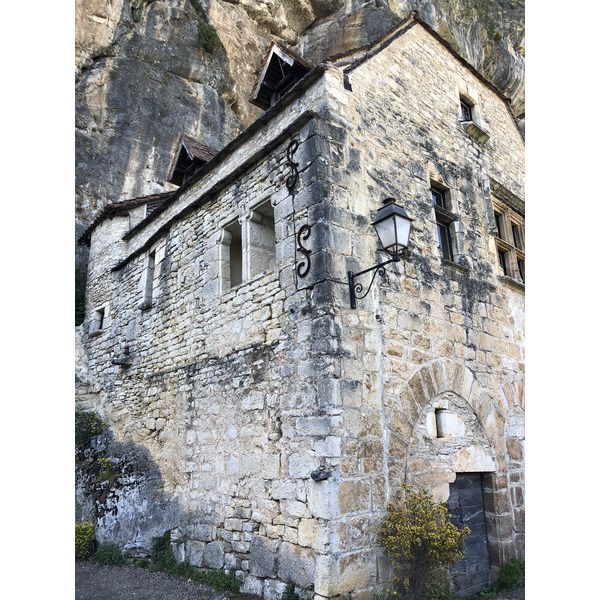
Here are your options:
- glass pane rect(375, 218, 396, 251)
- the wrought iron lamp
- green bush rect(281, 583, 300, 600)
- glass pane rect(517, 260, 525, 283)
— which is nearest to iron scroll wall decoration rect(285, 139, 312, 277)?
the wrought iron lamp

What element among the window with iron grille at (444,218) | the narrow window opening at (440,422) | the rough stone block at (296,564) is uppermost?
the window with iron grille at (444,218)

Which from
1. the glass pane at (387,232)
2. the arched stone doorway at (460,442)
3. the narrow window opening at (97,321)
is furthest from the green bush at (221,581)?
the narrow window opening at (97,321)

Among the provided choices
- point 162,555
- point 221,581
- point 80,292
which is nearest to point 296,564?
point 221,581

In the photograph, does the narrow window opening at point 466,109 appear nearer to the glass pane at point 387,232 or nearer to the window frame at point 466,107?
the window frame at point 466,107

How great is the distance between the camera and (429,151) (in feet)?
21.3

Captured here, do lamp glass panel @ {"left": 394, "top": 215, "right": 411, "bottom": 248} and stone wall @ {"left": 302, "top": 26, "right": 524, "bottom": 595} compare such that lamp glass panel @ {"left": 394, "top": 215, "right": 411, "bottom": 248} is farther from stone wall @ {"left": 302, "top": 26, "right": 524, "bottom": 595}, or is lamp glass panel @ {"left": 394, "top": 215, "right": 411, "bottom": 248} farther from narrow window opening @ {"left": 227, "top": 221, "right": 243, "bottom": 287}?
narrow window opening @ {"left": 227, "top": 221, "right": 243, "bottom": 287}

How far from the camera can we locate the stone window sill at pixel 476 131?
7441 millimetres

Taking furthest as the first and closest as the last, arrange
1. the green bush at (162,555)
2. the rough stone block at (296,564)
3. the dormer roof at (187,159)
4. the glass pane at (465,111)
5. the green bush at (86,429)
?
the dormer roof at (187,159) < the green bush at (86,429) < the glass pane at (465,111) < the green bush at (162,555) < the rough stone block at (296,564)

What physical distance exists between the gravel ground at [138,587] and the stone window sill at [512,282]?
392 cm

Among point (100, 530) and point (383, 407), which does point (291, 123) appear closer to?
point (383, 407)

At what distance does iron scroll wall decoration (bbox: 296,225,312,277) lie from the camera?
476 cm

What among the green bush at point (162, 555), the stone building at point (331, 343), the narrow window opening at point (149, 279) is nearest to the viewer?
the stone building at point (331, 343)

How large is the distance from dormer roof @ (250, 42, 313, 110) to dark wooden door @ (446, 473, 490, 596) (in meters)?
6.04

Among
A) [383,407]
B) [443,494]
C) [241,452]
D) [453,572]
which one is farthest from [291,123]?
[453,572]
